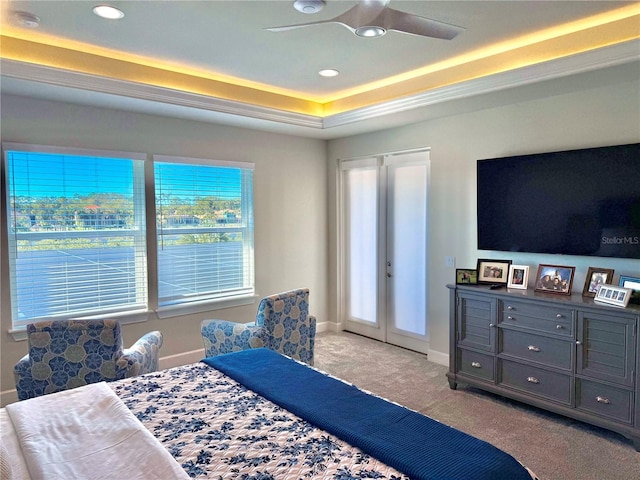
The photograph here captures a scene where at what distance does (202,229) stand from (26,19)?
7.75ft

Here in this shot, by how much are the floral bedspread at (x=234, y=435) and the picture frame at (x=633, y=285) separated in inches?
94.5

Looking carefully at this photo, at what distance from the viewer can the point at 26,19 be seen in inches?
111

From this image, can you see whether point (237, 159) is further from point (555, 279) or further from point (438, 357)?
point (555, 279)

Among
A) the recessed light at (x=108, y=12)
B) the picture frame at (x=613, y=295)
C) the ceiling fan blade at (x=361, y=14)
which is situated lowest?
the picture frame at (x=613, y=295)

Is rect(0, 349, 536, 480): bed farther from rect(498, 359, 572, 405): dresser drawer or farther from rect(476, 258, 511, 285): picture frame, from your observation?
rect(476, 258, 511, 285): picture frame

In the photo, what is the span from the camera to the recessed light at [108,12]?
2.65 m

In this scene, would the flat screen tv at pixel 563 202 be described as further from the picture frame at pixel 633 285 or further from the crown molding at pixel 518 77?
the crown molding at pixel 518 77

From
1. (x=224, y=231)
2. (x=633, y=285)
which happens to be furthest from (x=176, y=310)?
(x=633, y=285)

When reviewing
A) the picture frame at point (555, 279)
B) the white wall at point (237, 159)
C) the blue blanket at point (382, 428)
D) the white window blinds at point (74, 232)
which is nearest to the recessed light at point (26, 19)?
the white wall at point (237, 159)

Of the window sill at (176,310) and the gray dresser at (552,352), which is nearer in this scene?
the gray dresser at (552,352)

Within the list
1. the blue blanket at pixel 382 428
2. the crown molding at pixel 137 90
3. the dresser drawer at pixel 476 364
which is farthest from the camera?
the dresser drawer at pixel 476 364

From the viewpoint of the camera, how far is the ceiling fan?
7.02ft

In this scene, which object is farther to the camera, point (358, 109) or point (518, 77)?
point (358, 109)

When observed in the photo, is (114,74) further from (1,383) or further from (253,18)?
(1,383)
